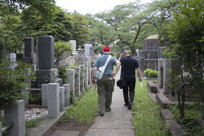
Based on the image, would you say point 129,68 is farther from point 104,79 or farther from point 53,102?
point 53,102

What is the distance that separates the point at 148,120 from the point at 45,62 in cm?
453

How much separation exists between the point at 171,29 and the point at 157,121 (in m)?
2.25

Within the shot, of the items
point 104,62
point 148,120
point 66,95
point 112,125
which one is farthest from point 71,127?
point 104,62

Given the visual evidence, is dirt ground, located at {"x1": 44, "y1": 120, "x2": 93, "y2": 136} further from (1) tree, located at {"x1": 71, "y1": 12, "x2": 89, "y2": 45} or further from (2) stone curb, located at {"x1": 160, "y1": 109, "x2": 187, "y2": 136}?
(1) tree, located at {"x1": 71, "y1": 12, "x2": 89, "y2": 45}

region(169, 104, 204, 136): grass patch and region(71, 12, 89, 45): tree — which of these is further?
region(71, 12, 89, 45): tree

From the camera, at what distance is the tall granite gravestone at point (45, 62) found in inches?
335

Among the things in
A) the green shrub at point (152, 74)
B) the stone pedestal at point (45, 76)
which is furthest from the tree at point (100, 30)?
the stone pedestal at point (45, 76)

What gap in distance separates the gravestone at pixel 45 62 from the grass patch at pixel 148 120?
10.4 ft

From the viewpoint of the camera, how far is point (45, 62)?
882 cm

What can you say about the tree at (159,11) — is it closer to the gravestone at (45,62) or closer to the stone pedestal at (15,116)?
the gravestone at (45,62)

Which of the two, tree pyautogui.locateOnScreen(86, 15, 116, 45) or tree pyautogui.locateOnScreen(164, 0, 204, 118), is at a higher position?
tree pyautogui.locateOnScreen(86, 15, 116, 45)

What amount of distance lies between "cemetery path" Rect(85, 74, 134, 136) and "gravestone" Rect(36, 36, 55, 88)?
8.72 feet

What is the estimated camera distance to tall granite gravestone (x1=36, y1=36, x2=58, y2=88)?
8.52 meters

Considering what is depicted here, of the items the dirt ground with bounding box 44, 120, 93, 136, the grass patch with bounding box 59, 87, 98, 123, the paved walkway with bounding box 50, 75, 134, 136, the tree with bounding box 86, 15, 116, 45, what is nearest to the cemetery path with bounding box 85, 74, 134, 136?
the paved walkway with bounding box 50, 75, 134, 136
